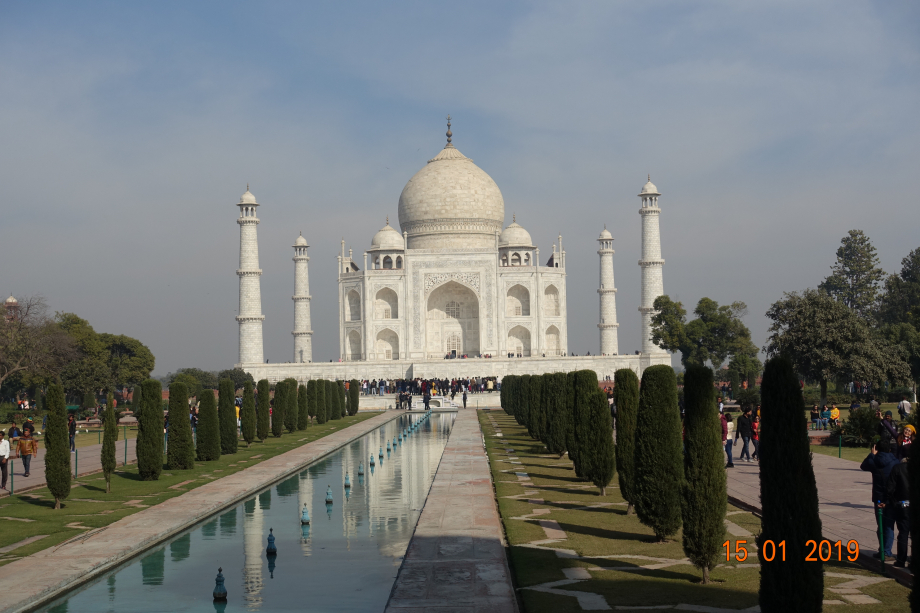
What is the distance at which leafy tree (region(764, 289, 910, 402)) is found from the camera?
2557 centimetres

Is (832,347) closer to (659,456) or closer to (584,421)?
(584,421)

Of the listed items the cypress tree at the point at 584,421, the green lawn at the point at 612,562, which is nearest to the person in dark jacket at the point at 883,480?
the green lawn at the point at 612,562

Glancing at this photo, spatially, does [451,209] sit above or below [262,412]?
above

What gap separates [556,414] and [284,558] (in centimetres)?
800

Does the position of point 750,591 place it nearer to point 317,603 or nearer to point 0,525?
point 317,603

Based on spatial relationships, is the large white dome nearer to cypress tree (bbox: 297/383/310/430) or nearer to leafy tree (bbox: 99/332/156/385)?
leafy tree (bbox: 99/332/156/385)

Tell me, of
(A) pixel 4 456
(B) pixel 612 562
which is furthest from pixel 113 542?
(B) pixel 612 562

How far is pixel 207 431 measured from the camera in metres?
16.5

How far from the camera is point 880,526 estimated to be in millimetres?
7195

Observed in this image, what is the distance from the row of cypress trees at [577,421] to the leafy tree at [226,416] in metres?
5.89

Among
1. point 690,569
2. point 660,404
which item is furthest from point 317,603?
point 660,404

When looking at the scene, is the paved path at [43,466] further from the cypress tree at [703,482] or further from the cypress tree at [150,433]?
the cypress tree at [703,482]

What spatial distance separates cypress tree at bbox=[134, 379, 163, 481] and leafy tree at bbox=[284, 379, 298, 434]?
906 centimetres

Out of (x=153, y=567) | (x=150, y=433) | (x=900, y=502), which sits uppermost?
(x=150, y=433)
